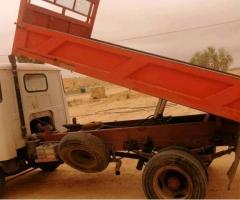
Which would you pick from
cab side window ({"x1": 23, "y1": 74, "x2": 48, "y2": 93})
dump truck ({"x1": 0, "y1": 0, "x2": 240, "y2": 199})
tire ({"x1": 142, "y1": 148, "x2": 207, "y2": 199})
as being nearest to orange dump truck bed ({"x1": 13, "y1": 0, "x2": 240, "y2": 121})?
dump truck ({"x1": 0, "y1": 0, "x2": 240, "y2": 199})

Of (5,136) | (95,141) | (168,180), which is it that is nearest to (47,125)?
(5,136)

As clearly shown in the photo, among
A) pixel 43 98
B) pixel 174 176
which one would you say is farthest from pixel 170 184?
pixel 43 98

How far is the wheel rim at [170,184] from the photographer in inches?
237

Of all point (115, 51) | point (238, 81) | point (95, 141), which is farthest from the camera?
point (95, 141)

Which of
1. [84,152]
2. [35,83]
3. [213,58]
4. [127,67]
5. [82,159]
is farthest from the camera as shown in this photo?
[213,58]

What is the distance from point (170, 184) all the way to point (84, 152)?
1.54 meters

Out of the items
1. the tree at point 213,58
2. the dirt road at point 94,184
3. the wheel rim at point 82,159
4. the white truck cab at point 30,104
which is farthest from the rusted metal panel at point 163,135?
the tree at point 213,58

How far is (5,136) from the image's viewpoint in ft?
23.4

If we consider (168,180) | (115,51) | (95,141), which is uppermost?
(115,51)

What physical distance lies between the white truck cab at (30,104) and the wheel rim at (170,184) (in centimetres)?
257

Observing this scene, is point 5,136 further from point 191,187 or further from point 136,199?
point 191,187

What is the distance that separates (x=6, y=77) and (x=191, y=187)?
3.58 metres

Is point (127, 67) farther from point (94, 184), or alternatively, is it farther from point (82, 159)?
point (94, 184)

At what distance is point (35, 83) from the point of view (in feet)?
27.0
